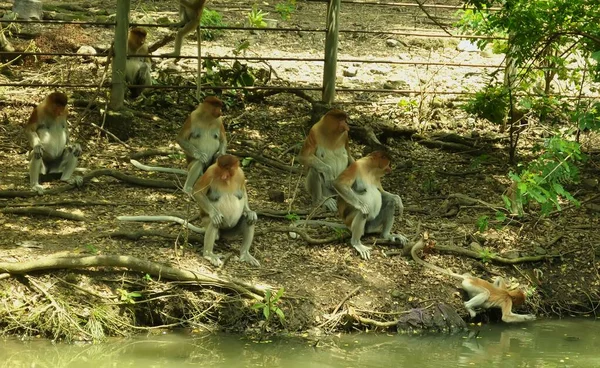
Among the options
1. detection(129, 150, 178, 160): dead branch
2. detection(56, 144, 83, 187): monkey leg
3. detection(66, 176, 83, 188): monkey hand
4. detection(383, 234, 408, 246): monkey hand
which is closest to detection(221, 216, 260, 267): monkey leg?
detection(383, 234, 408, 246): monkey hand

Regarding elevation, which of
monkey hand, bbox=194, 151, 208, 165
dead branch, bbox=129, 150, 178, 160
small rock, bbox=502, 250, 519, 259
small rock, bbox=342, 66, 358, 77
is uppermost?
small rock, bbox=342, 66, 358, 77

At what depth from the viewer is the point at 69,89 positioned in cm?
1477

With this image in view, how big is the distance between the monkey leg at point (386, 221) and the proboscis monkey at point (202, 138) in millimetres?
2026

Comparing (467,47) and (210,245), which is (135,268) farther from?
(467,47)

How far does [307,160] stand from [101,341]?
353 cm

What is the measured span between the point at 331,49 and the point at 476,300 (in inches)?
190

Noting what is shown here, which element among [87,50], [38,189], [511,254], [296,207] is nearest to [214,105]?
[296,207]

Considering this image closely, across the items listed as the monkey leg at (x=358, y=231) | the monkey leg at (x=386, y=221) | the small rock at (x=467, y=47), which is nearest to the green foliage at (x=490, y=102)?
the monkey leg at (x=386, y=221)

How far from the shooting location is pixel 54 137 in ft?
39.0

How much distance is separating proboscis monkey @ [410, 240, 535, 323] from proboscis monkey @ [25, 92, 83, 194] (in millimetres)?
4675

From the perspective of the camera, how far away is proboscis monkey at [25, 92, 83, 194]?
11.7 metres

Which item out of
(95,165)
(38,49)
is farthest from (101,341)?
(38,49)

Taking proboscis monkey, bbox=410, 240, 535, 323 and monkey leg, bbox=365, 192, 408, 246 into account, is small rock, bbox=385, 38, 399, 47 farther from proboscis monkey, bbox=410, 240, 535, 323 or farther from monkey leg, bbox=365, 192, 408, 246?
proboscis monkey, bbox=410, 240, 535, 323

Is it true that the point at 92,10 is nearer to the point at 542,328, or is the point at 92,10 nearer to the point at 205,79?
the point at 205,79
